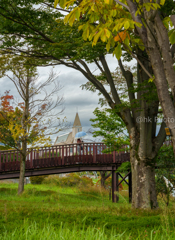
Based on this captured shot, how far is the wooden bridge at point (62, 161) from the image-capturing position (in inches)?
572

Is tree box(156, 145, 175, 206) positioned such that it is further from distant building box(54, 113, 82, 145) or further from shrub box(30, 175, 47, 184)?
distant building box(54, 113, 82, 145)

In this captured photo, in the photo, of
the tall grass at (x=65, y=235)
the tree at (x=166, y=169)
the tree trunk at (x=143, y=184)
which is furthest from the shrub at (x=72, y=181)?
the tall grass at (x=65, y=235)

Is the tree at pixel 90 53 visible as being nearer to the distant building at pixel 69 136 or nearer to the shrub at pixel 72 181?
the shrub at pixel 72 181

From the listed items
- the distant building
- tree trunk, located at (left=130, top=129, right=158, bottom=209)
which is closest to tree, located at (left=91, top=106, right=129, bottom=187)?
tree trunk, located at (left=130, top=129, right=158, bottom=209)

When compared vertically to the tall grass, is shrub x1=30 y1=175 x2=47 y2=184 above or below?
below

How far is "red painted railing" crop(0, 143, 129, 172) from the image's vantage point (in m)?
14.5

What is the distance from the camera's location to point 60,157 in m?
14.7

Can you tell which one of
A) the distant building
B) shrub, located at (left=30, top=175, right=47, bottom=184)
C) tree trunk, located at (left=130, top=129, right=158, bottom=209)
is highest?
the distant building

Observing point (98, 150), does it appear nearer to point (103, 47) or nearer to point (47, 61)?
point (47, 61)

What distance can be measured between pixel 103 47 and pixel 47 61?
12.4 feet

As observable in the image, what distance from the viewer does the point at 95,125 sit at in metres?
14.1

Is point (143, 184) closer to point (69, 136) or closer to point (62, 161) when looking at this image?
point (62, 161)

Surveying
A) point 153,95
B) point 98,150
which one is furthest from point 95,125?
point 153,95

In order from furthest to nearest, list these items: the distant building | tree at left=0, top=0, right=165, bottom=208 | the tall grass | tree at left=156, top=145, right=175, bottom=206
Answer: the distant building → tree at left=156, top=145, right=175, bottom=206 → tree at left=0, top=0, right=165, bottom=208 → the tall grass
